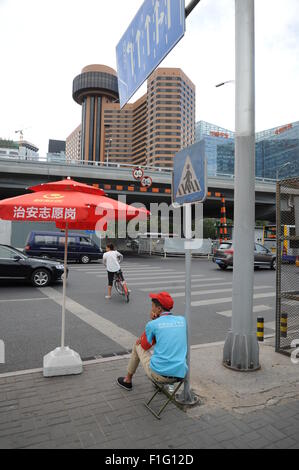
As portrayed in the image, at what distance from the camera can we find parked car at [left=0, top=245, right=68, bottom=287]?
38.0 feet

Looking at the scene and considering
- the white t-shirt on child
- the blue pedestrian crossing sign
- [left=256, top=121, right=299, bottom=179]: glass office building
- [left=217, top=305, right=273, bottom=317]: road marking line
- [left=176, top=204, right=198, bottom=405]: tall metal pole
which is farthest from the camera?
[left=256, top=121, right=299, bottom=179]: glass office building

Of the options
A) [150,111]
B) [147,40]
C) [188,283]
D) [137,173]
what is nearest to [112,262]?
[188,283]

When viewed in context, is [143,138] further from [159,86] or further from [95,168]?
[95,168]

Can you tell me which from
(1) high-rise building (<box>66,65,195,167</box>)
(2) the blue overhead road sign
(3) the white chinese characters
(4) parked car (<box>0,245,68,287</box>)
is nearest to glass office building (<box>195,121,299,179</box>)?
(1) high-rise building (<box>66,65,195,167</box>)

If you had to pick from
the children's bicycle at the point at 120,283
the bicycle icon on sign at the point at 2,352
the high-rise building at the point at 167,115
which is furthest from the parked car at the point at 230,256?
the high-rise building at the point at 167,115

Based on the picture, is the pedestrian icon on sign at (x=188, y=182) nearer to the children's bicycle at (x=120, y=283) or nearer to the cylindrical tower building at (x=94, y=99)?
the children's bicycle at (x=120, y=283)

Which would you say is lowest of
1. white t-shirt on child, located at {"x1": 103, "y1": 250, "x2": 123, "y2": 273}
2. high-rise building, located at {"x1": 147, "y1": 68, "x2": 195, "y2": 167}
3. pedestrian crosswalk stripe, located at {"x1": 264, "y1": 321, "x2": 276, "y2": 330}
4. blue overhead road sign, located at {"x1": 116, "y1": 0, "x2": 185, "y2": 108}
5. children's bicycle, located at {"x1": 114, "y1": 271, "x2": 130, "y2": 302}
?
pedestrian crosswalk stripe, located at {"x1": 264, "y1": 321, "x2": 276, "y2": 330}

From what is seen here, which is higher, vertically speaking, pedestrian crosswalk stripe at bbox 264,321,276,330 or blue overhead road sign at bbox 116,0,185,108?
blue overhead road sign at bbox 116,0,185,108

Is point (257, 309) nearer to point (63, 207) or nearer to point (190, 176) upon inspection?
point (190, 176)

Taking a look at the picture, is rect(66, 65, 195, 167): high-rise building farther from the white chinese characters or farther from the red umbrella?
the white chinese characters

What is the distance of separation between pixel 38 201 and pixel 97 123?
17385 cm

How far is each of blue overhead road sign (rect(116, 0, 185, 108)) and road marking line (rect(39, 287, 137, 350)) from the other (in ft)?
13.1
